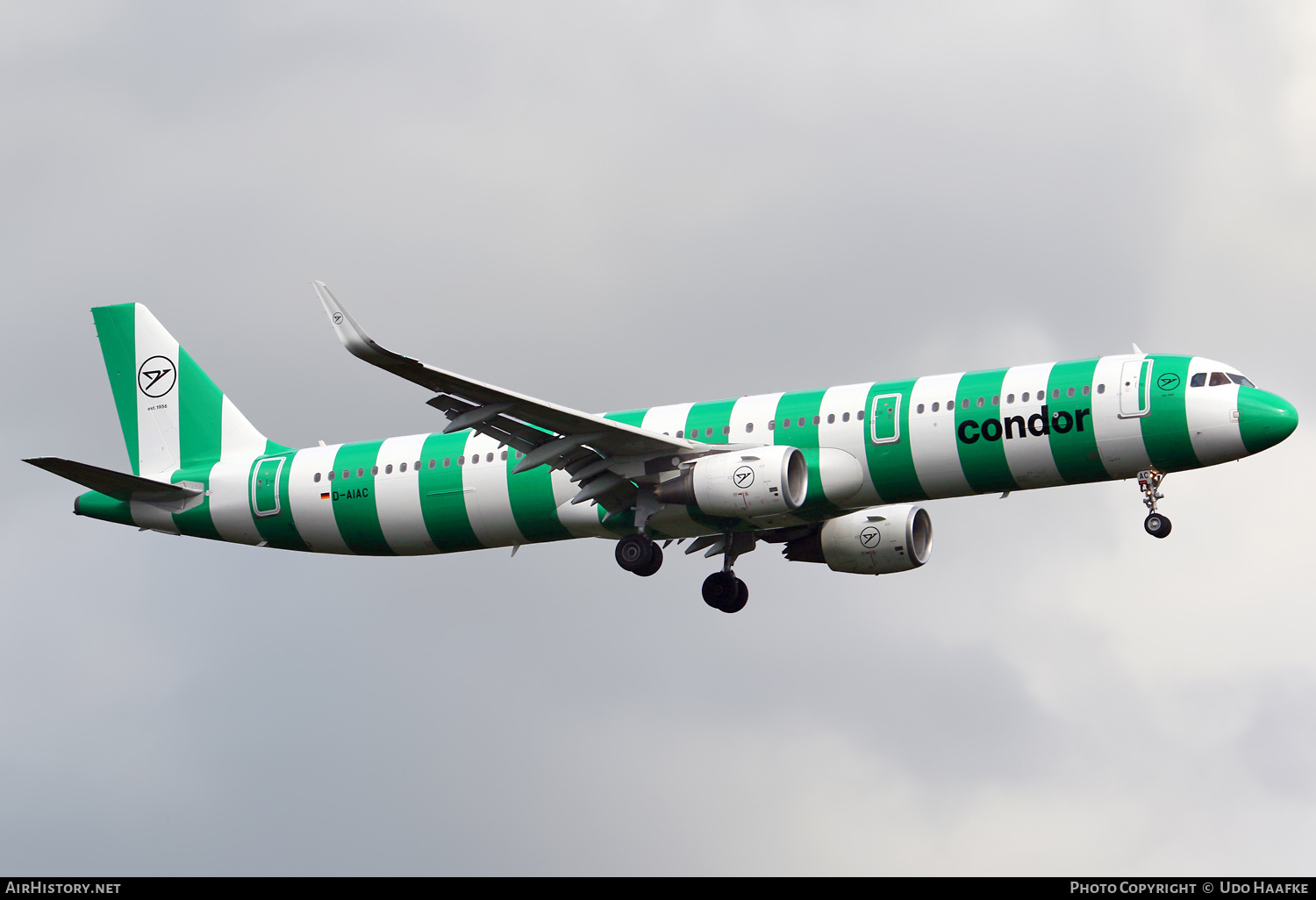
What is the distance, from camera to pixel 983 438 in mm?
42219

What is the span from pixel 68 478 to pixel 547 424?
14034 millimetres

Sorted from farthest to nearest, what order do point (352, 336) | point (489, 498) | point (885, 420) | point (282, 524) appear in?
point (282, 524), point (489, 498), point (885, 420), point (352, 336)

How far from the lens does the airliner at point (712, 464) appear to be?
41.4m

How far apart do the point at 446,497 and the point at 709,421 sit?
25.0ft

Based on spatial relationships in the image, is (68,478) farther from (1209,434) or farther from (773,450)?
(1209,434)

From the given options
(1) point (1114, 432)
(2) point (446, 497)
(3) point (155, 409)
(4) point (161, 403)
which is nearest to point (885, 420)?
(1) point (1114, 432)

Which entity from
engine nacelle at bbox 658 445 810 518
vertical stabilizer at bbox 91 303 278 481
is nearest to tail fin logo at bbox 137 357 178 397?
vertical stabilizer at bbox 91 303 278 481

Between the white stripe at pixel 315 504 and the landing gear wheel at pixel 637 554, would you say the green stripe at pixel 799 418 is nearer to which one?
the landing gear wheel at pixel 637 554

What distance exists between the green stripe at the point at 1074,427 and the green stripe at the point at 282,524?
21.0m

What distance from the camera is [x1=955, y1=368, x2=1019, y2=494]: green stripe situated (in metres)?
42.2

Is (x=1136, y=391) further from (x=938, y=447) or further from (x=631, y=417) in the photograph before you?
(x=631, y=417)

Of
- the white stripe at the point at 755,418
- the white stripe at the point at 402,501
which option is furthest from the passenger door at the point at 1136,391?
the white stripe at the point at 402,501

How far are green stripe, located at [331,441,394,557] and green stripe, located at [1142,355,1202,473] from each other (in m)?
20.5

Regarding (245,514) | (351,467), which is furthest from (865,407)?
(245,514)
